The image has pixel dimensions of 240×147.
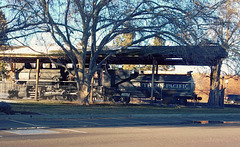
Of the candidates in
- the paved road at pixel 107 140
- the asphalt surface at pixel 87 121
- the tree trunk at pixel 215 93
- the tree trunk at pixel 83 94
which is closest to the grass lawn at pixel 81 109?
the tree trunk at pixel 83 94

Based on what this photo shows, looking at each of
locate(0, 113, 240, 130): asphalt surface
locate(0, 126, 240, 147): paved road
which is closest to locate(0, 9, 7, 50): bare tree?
locate(0, 113, 240, 130): asphalt surface

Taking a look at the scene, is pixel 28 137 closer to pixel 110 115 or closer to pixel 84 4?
pixel 110 115

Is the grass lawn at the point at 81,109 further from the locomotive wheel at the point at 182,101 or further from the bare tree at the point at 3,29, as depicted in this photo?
the locomotive wheel at the point at 182,101

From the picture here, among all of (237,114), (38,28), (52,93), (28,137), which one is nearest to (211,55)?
(237,114)

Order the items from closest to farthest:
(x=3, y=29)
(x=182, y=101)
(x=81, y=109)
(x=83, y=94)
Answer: (x=3, y=29), (x=81, y=109), (x=83, y=94), (x=182, y=101)

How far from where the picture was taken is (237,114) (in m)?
27.8

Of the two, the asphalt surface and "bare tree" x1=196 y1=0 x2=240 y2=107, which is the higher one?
"bare tree" x1=196 y1=0 x2=240 y2=107

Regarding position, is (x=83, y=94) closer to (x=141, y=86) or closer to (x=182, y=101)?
(x=141, y=86)

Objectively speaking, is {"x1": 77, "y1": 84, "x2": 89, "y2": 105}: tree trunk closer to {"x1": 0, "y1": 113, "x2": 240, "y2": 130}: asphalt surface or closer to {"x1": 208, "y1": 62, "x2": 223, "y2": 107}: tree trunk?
{"x1": 0, "y1": 113, "x2": 240, "y2": 130}: asphalt surface

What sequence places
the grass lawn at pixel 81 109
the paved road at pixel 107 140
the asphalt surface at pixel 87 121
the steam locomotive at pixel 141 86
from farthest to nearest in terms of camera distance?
the steam locomotive at pixel 141 86
the grass lawn at pixel 81 109
the asphalt surface at pixel 87 121
the paved road at pixel 107 140

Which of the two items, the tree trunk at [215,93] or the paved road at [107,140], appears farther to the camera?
the tree trunk at [215,93]

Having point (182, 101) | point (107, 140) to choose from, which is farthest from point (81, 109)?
point (182, 101)

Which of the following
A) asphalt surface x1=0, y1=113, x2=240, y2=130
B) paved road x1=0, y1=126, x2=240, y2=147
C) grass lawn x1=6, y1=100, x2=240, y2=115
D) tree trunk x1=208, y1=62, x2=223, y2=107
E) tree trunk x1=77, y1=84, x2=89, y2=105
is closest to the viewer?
paved road x1=0, y1=126, x2=240, y2=147

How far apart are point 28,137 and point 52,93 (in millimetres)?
26920
